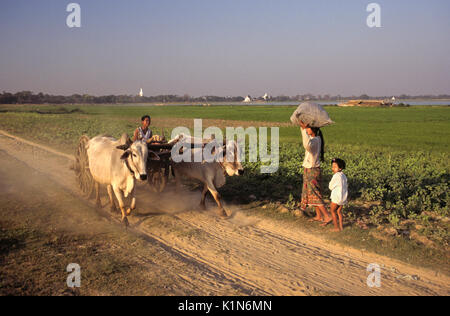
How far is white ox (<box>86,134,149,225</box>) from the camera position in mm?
7312

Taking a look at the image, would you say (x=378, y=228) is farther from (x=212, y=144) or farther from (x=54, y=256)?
(x=54, y=256)

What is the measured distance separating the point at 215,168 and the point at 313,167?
233 centimetres

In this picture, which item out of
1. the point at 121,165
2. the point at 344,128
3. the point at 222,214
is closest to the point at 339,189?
the point at 222,214

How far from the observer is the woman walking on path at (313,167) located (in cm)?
734

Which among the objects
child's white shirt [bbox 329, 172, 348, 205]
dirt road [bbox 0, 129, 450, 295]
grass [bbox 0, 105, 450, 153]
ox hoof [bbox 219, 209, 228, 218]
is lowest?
dirt road [bbox 0, 129, 450, 295]

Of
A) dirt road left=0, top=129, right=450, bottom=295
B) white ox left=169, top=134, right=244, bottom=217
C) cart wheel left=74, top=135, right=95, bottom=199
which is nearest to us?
dirt road left=0, top=129, right=450, bottom=295

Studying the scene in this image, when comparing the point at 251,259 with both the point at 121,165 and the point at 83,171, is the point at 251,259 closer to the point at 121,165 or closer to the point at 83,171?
the point at 121,165

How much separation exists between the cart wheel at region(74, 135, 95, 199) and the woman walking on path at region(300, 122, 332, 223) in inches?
210

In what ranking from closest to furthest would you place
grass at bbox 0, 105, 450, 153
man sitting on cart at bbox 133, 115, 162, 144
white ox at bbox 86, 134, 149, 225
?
white ox at bbox 86, 134, 149, 225 < man sitting on cart at bbox 133, 115, 162, 144 < grass at bbox 0, 105, 450, 153

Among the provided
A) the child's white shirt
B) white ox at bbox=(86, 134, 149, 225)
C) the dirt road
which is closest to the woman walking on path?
the child's white shirt

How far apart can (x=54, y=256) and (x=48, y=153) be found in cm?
1269

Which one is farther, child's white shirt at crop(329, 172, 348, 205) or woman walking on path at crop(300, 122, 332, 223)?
woman walking on path at crop(300, 122, 332, 223)

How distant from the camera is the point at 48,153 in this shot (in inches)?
671

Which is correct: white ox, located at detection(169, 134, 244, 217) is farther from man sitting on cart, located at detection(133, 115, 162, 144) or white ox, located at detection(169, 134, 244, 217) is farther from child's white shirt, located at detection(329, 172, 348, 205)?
child's white shirt, located at detection(329, 172, 348, 205)
